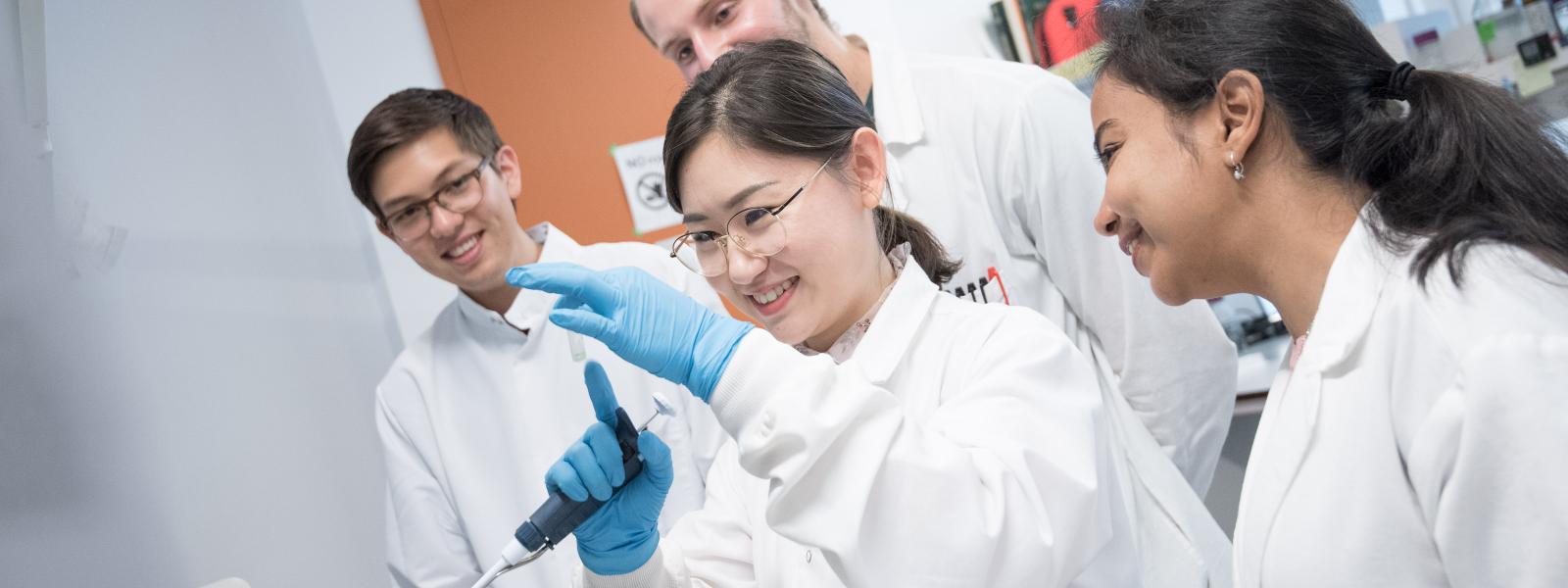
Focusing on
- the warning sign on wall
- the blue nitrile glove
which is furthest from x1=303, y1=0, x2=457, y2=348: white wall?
the blue nitrile glove

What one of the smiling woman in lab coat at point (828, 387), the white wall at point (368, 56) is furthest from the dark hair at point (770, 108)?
the white wall at point (368, 56)

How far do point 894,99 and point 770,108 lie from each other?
27.2 inches

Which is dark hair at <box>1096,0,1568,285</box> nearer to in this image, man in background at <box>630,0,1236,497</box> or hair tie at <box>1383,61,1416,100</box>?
hair tie at <box>1383,61,1416,100</box>

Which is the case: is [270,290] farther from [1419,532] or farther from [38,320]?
[1419,532]

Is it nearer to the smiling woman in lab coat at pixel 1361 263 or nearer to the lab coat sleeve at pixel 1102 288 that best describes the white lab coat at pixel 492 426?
the lab coat sleeve at pixel 1102 288

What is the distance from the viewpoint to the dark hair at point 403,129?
190 cm

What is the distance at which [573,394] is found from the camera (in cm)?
202

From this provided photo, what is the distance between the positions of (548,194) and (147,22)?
994 mm

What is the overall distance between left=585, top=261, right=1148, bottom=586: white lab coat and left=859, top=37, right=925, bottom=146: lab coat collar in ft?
2.45

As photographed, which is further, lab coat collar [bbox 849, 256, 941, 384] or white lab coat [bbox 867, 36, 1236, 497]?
white lab coat [bbox 867, 36, 1236, 497]

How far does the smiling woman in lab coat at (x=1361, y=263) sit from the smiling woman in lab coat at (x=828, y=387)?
0.59ft

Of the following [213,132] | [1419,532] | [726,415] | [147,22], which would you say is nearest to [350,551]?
[213,132]

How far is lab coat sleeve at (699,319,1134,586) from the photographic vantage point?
0.92 metres

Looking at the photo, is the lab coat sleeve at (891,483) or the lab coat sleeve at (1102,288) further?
the lab coat sleeve at (1102,288)
